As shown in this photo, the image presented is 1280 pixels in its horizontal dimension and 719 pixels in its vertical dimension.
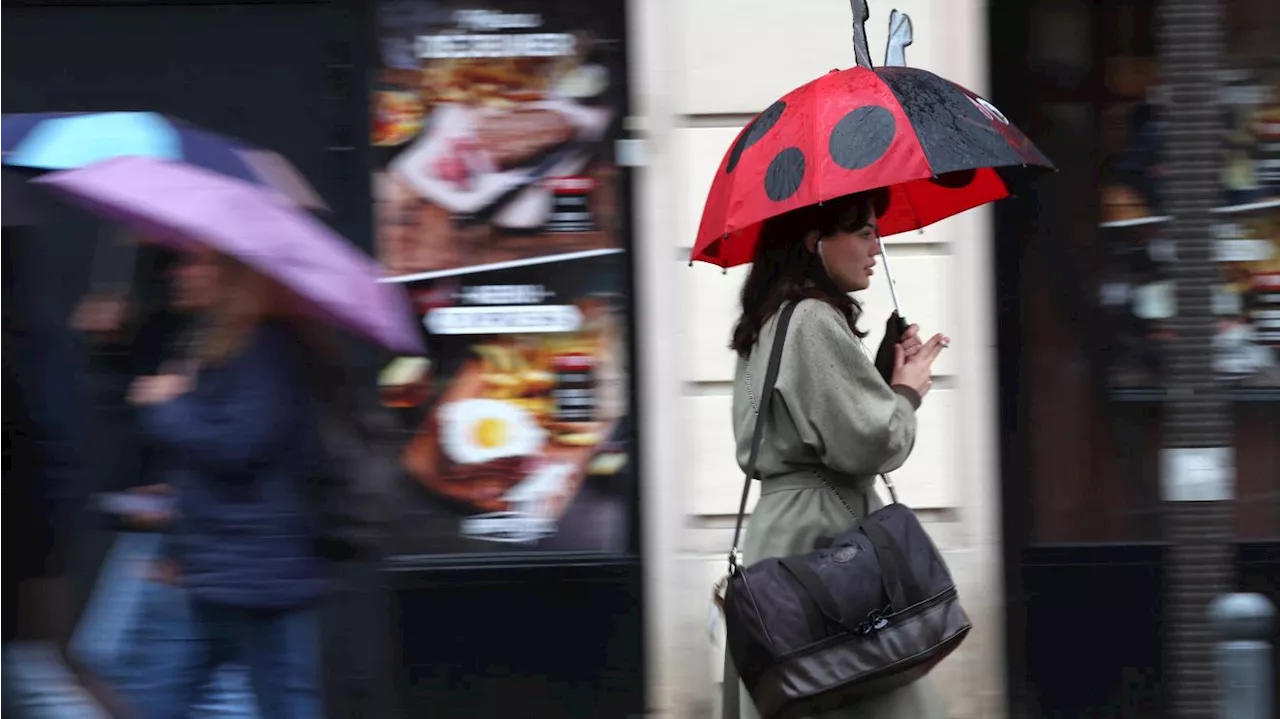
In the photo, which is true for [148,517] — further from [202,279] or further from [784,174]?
[784,174]

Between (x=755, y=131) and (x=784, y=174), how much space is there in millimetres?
296

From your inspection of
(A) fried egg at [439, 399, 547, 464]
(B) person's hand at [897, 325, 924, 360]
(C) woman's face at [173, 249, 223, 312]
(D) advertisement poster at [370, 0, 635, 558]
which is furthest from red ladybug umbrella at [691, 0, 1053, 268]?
(A) fried egg at [439, 399, 547, 464]

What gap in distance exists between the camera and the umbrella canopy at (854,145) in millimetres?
3082

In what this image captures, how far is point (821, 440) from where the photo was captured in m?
3.17

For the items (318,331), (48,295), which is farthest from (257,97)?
(318,331)

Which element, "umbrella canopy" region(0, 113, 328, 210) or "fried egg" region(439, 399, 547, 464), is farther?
"fried egg" region(439, 399, 547, 464)

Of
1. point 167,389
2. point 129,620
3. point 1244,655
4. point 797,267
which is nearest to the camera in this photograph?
point 1244,655

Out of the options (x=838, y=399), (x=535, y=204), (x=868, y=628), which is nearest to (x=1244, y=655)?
(x=868, y=628)

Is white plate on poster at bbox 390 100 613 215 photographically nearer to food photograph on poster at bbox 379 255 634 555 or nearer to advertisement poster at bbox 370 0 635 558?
advertisement poster at bbox 370 0 635 558

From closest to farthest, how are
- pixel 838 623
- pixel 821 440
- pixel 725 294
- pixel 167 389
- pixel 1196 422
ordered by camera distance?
1. pixel 1196 422
2. pixel 838 623
3. pixel 821 440
4. pixel 167 389
5. pixel 725 294

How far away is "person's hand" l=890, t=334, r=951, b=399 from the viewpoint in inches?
131

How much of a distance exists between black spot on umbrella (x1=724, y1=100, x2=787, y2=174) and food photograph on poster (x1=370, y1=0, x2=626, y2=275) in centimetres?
215

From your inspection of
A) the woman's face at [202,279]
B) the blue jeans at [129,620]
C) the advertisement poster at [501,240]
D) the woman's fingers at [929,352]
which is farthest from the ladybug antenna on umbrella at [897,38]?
the blue jeans at [129,620]

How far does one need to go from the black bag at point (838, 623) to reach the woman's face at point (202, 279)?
53.7 inches
